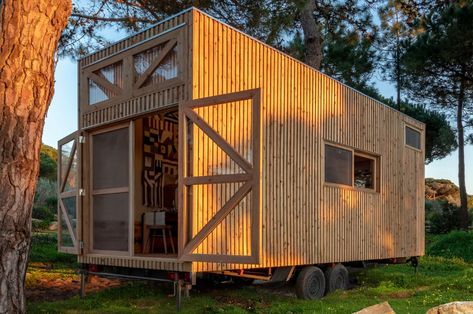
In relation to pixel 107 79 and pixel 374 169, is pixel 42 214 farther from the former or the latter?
pixel 374 169

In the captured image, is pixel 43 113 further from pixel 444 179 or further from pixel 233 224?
pixel 444 179

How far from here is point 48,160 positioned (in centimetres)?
2769

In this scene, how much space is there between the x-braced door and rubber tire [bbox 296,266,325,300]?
3063 mm

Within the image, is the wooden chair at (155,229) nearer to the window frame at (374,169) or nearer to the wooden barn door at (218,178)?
the wooden barn door at (218,178)

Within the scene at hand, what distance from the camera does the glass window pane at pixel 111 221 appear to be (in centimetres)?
699

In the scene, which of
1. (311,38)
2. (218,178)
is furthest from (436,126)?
(218,178)

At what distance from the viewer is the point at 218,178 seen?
552 cm

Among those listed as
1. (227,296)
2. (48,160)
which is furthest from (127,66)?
(48,160)

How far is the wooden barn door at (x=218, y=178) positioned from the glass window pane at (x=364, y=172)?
10.4 ft

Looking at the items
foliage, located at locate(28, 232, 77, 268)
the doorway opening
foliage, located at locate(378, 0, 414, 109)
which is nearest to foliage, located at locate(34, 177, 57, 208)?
foliage, located at locate(28, 232, 77, 268)

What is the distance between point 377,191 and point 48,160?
21958 millimetres

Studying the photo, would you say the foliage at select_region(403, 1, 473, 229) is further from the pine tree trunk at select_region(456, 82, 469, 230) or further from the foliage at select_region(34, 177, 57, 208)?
the foliage at select_region(34, 177, 57, 208)

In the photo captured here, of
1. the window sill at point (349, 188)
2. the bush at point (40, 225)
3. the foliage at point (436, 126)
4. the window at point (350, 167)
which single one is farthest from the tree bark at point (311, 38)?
the bush at point (40, 225)

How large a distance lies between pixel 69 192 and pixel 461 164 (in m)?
15.3
